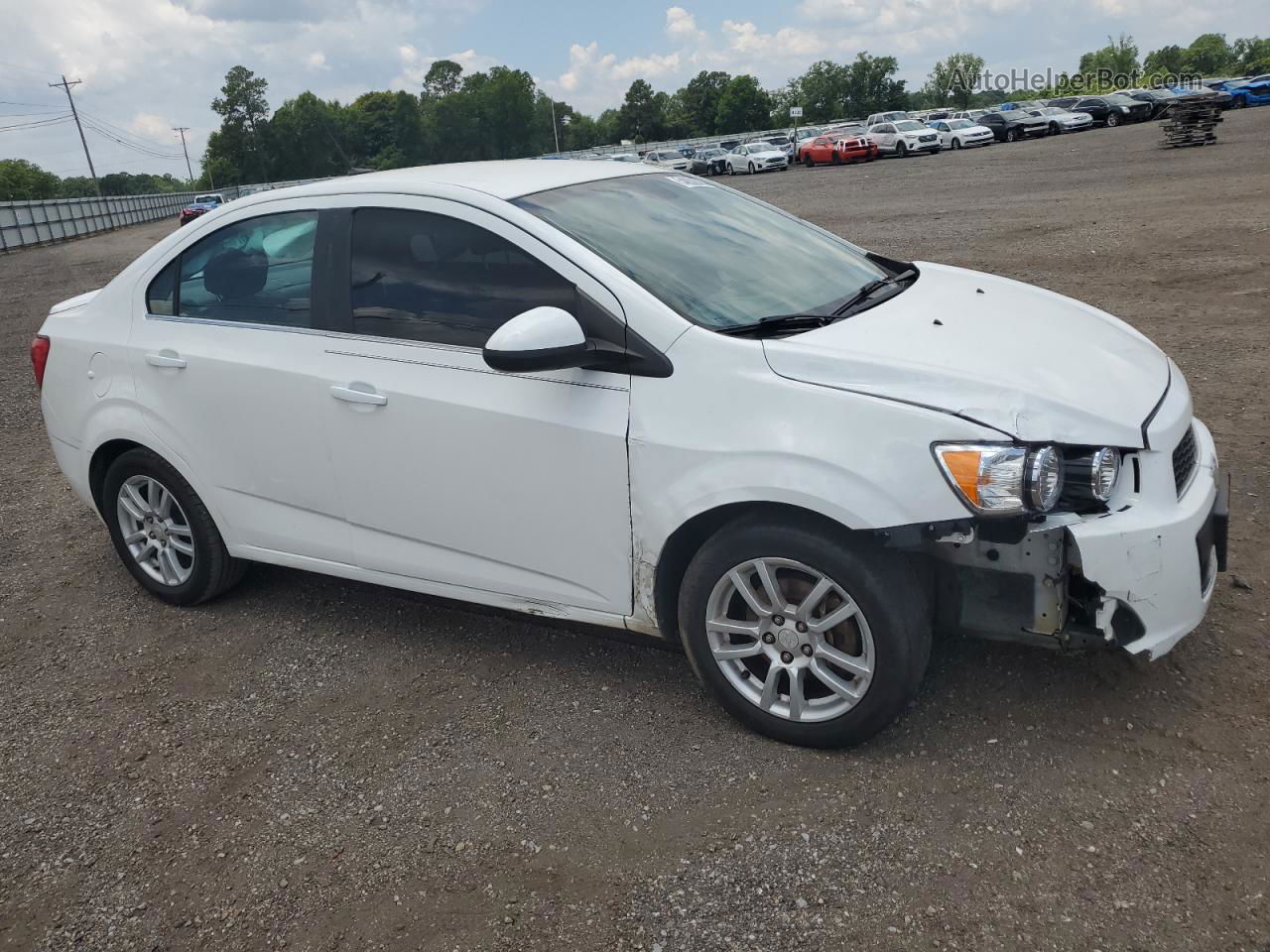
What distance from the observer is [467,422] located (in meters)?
3.42

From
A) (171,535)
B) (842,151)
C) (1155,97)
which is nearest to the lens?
(171,535)

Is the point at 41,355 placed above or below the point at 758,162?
above

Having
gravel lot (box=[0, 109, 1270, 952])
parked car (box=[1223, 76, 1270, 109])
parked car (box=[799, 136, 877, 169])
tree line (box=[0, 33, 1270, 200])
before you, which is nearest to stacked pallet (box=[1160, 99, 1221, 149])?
parked car (box=[799, 136, 877, 169])

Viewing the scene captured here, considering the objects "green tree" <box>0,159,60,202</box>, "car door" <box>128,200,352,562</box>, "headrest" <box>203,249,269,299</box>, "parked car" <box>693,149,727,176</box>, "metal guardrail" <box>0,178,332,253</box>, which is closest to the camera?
"car door" <box>128,200,352,562</box>

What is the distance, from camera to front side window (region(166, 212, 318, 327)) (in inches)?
153

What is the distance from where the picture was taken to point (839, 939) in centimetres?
248

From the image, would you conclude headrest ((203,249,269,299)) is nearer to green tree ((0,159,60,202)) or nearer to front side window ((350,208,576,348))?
front side window ((350,208,576,348))

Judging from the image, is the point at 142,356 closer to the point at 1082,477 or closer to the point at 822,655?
the point at 822,655

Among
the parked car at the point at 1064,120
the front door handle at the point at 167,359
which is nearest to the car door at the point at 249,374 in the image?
the front door handle at the point at 167,359

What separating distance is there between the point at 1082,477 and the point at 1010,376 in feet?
1.17

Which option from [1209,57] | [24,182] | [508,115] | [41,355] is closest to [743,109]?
[508,115]

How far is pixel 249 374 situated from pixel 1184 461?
3313mm

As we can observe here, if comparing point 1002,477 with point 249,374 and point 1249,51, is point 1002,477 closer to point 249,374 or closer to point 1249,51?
point 249,374

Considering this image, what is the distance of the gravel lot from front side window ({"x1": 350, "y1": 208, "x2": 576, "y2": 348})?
116 centimetres
